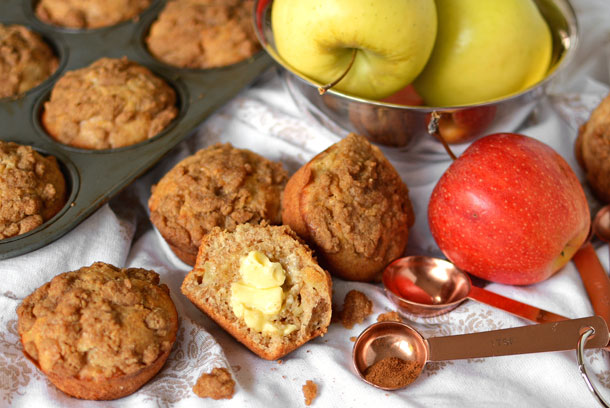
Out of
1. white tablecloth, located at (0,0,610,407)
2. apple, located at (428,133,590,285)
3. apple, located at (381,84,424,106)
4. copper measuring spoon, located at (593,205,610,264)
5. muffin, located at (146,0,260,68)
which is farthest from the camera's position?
muffin, located at (146,0,260,68)

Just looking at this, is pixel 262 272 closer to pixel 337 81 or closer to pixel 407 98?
pixel 337 81

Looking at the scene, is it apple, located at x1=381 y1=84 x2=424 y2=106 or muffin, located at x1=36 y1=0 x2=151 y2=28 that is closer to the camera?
apple, located at x1=381 y1=84 x2=424 y2=106

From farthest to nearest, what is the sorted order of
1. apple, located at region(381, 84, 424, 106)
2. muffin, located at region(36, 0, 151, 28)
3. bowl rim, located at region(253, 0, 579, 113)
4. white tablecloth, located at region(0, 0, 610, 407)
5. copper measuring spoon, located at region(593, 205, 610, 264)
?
1. muffin, located at region(36, 0, 151, 28)
2. apple, located at region(381, 84, 424, 106)
3. copper measuring spoon, located at region(593, 205, 610, 264)
4. bowl rim, located at region(253, 0, 579, 113)
5. white tablecloth, located at region(0, 0, 610, 407)

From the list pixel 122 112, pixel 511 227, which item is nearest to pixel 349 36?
pixel 511 227

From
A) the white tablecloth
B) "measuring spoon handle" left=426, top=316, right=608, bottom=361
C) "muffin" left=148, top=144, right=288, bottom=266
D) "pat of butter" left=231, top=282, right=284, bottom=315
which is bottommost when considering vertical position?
the white tablecloth

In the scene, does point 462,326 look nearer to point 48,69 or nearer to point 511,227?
point 511,227

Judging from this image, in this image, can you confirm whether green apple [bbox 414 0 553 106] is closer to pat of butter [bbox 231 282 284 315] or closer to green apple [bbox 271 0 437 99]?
green apple [bbox 271 0 437 99]

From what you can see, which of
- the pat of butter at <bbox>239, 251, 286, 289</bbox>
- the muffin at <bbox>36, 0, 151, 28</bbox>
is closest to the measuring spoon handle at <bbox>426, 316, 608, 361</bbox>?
the pat of butter at <bbox>239, 251, 286, 289</bbox>
